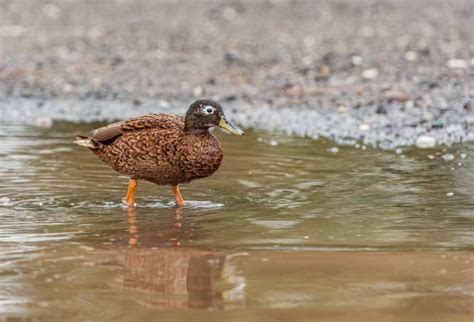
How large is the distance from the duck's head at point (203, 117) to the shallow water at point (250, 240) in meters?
0.62

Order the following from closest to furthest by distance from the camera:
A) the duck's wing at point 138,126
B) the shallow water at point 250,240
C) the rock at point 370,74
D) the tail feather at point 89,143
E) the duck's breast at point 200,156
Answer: the shallow water at point 250,240 → the duck's breast at point 200,156 → the duck's wing at point 138,126 → the tail feather at point 89,143 → the rock at point 370,74

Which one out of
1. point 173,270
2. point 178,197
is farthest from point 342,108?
point 173,270

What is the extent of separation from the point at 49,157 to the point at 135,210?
2.91 m

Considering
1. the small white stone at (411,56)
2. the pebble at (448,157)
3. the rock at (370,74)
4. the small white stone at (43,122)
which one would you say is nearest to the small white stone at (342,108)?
the rock at (370,74)

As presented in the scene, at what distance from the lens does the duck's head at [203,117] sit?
344 inches

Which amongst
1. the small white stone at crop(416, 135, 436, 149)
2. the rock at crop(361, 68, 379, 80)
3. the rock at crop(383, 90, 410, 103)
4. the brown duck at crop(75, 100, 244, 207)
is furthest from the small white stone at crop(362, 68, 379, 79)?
the brown duck at crop(75, 100, 244, 207)

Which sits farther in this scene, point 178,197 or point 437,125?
point 437,125

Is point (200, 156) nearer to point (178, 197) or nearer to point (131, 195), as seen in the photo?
point (178, 197)

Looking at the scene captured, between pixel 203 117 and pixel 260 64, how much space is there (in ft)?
29.4

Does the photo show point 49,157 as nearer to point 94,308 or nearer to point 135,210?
point 135,210

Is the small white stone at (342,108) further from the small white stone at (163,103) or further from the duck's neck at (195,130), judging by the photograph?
the duck's neck at (195,130)

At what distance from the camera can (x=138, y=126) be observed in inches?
355

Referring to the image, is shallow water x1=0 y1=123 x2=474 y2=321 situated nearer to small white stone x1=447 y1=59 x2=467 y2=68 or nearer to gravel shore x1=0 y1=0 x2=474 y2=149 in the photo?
gravel shore x1=0 y1=0 x2=474 y2=149

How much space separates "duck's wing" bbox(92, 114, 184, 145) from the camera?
898 centimetres
